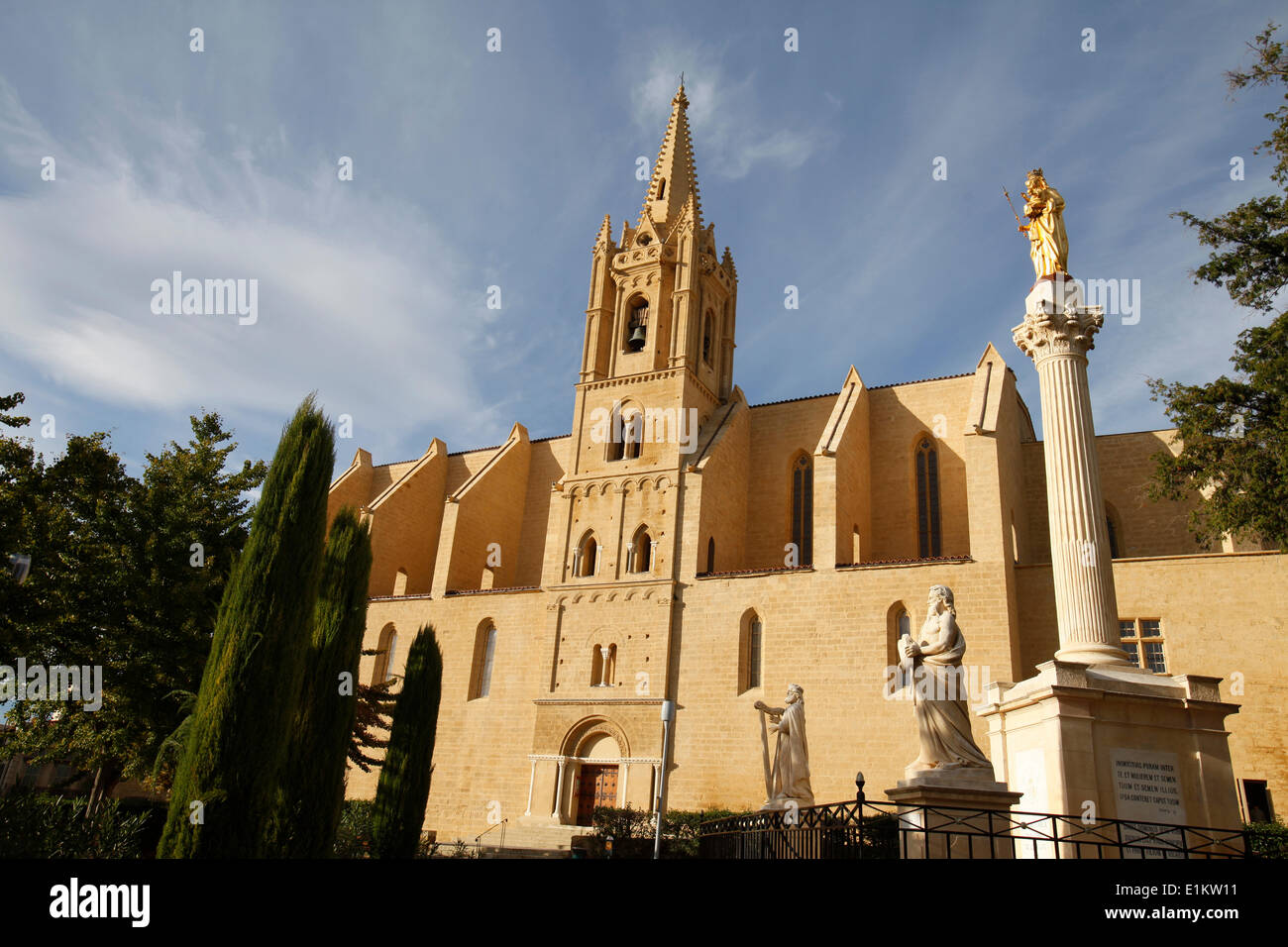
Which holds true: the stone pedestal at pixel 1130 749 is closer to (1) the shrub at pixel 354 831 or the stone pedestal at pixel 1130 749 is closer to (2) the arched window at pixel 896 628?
(1) the shrub at pixel 354 831

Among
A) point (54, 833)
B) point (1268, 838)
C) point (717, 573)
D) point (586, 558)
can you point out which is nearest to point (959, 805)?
point (54, 833)

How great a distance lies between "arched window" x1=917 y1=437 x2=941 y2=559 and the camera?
28781 mm

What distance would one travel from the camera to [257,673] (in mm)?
10773

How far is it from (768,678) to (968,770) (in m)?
14.8

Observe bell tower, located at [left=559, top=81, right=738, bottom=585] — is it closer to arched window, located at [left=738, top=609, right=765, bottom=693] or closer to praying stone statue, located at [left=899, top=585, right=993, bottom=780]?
arched window, located at [left=738, top=609, right=765, bottom=693]

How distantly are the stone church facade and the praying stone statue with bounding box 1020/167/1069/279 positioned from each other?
26.0ft

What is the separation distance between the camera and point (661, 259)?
1314 inches

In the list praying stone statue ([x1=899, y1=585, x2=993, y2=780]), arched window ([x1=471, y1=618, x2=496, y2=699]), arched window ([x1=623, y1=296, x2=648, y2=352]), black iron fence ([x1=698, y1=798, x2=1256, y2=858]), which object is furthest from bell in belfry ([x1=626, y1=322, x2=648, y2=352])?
black iron fence ([x1=698, y1=798, x2=1256, y2=858])

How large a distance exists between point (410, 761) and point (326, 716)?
3880 millimetres

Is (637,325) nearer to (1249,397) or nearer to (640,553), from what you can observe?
(640,553)

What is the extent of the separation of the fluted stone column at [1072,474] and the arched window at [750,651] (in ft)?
41.5

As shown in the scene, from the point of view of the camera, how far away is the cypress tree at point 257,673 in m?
10.1

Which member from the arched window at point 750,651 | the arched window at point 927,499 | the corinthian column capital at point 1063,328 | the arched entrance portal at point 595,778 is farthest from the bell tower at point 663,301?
the corinthian column capital at point 1063,328
